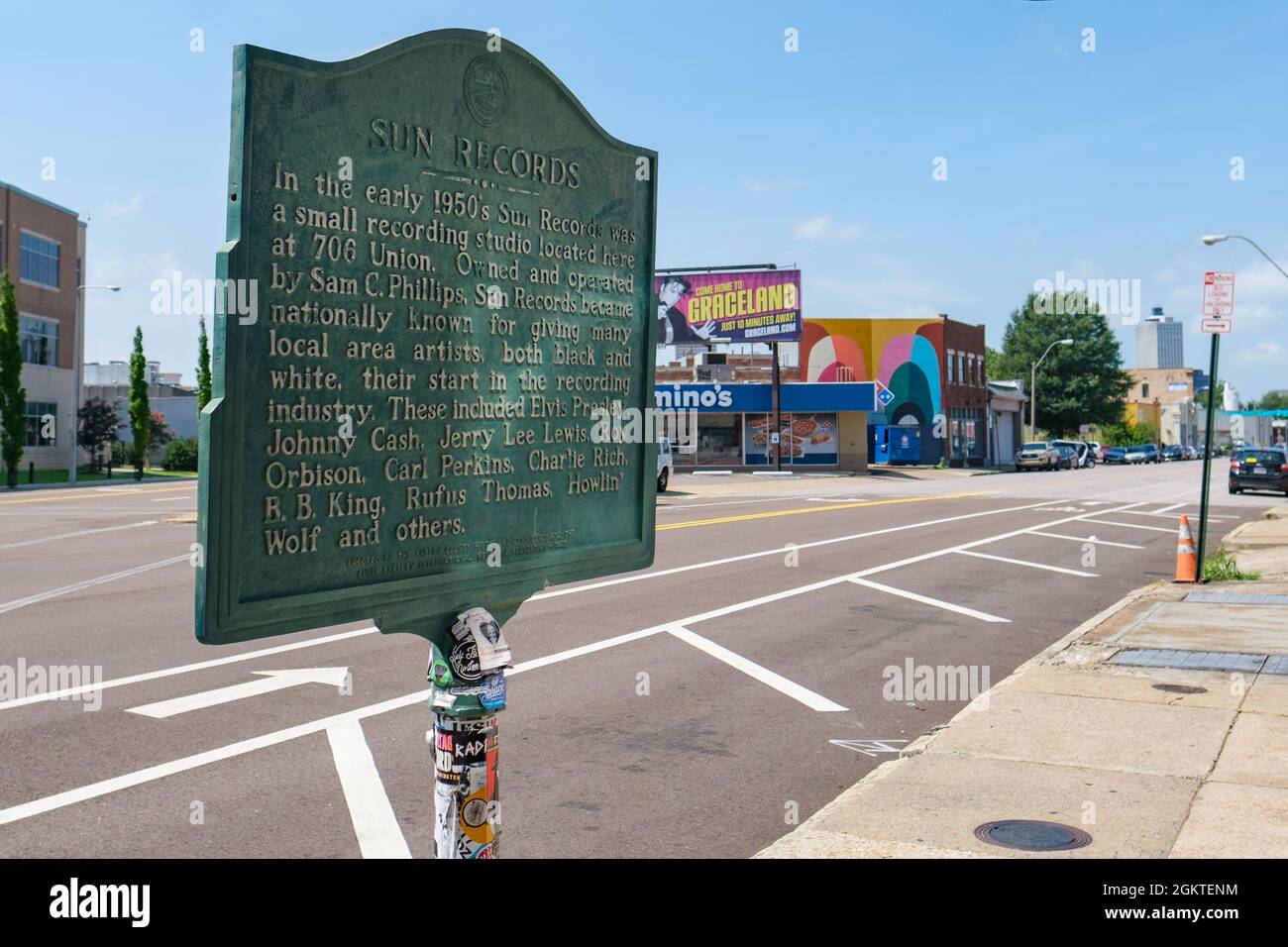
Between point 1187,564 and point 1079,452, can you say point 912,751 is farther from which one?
point 1079,452

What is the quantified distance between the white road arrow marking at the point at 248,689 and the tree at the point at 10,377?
41661mm

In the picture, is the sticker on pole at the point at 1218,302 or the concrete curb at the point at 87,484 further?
the concrete curb at the point at 87,484

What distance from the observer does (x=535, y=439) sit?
3.94m

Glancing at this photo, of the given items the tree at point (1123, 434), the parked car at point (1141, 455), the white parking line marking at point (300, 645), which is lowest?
the white parking line marking at point (300, 645)

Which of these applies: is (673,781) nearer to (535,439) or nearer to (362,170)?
(535,439)

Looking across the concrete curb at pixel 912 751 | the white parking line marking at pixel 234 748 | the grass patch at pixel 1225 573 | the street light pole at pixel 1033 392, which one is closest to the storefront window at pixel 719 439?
the street light pole at pixel 1033 392

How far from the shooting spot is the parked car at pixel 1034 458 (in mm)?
66875

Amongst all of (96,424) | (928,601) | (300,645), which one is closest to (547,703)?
(300,645)

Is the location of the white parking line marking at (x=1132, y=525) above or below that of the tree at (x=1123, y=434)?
below

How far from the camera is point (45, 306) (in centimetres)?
5375

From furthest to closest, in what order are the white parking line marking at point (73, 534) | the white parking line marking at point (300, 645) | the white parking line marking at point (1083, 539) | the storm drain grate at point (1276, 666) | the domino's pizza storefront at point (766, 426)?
1. the domino's pizza storefront at point (766, 426)
2. the white parking line marking at point (1083, 539)
3. the white parking line marking at point (73, 534)
4. the storm drain grate at point (1276, 666)
5. the white parking line marking at point (300, 645)

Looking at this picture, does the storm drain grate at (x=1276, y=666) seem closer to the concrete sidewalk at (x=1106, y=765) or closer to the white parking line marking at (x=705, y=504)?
the concrete sidewalk at (x=1106, y=765)

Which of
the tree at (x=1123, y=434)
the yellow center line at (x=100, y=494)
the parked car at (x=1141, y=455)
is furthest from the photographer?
the tree at (x=1123, y=434)

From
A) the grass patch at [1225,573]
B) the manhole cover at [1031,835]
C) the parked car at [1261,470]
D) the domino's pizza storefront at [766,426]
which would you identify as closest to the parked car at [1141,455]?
the domino's pizza storefront at [766,426]
